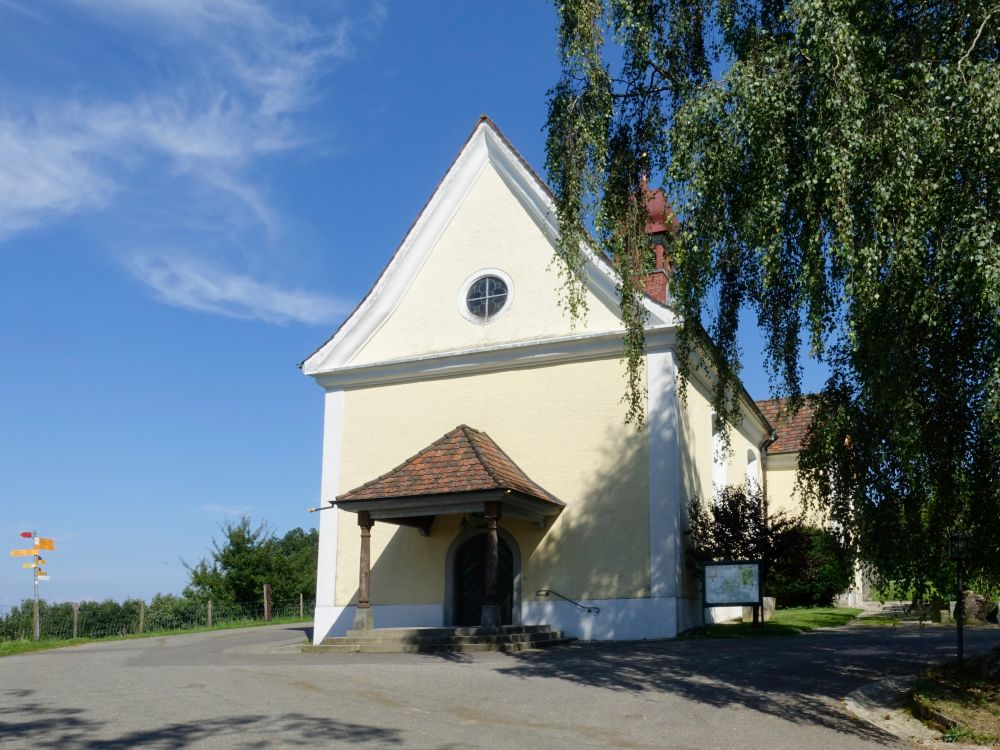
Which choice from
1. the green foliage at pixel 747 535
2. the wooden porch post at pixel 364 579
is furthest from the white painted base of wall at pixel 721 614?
the wooden porch post at pixel 364 579

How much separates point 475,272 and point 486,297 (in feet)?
2.09

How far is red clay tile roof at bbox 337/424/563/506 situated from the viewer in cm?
1722

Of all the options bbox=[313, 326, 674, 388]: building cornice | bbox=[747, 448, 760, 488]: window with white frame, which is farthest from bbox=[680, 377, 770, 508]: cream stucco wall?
bbox=[747, 448, 760, 488]: window with white frame

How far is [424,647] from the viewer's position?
52.7ft

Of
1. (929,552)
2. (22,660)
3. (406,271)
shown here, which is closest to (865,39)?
(929,552)

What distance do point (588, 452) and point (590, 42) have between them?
950 cm

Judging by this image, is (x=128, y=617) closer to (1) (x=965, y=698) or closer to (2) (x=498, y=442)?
(2) (x=498, y=442)

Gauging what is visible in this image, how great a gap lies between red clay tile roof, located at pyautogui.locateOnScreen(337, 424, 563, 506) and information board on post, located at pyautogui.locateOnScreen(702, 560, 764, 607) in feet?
11.1

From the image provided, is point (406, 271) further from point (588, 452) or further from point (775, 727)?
point (775, 727)

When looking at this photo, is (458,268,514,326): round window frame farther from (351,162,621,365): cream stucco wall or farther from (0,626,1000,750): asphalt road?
(0,626,1000,750): asphalt road

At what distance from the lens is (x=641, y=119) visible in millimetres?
11891

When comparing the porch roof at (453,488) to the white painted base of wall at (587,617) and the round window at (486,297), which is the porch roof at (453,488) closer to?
the white painted base of wall at (587,617)

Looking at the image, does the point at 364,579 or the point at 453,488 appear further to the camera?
the point at 364,579

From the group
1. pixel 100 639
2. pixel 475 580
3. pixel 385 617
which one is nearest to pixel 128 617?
pixel 100 639
